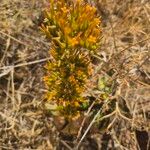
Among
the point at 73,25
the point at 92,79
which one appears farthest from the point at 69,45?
the point at 92,79

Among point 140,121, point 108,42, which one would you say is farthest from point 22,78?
point 140,121

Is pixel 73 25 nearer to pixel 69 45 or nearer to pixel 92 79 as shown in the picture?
pixel 69 45

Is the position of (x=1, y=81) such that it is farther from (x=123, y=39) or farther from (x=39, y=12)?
(x=123, y=39)

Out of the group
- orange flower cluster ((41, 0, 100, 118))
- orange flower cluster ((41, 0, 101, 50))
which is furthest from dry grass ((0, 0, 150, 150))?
orange flower cluster ((41, 0, 101, 50))

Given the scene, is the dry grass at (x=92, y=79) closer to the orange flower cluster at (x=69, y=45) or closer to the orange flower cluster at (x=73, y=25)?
the orange flower cluster at (x=69, y=45)

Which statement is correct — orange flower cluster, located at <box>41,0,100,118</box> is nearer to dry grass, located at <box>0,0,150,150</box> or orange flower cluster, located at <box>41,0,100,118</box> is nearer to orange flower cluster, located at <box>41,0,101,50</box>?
orange flower cluster, located at <box>41,0,101,50</box>

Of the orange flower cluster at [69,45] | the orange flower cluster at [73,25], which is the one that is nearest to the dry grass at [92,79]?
the orange flower cluster at [69,45]

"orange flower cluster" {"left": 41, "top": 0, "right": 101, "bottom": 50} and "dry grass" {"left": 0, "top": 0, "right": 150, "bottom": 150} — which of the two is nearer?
"orange flower cluster" {"left": 41, "top": 0, "right": 101, "bottom": 50}
